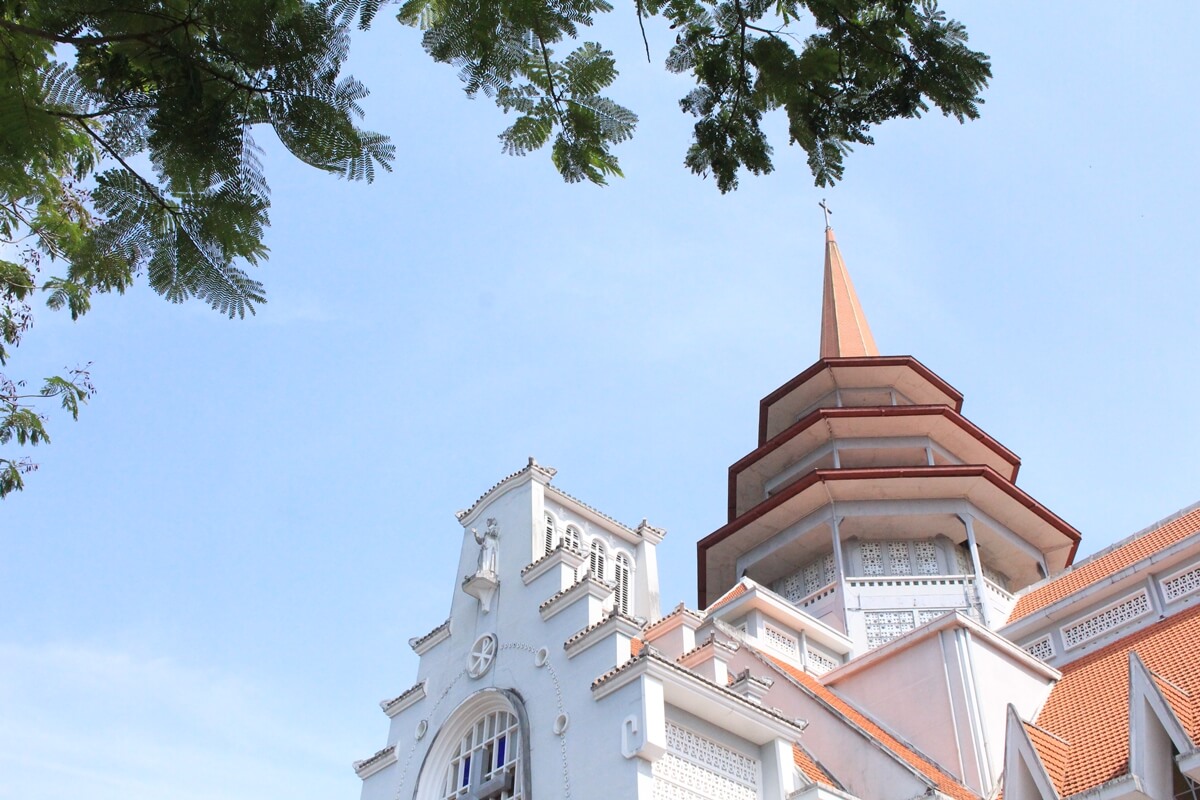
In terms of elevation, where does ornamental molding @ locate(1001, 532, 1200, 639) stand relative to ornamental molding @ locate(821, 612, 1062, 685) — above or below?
→ above

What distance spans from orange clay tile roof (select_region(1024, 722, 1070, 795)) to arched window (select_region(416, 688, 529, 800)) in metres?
6.60

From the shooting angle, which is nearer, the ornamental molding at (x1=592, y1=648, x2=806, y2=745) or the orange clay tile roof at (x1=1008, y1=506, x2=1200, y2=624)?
the ornamental molding at (x1=592, y1=648, x2=806, y2=745)

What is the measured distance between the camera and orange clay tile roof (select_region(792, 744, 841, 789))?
14852 millimetres

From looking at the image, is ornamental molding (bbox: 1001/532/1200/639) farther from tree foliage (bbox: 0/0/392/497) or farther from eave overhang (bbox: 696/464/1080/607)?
tree foliage (bbox: 0/0/392/497)

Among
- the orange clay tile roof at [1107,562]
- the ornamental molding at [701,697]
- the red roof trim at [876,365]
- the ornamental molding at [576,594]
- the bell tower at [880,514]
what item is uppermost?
the red roof trim at [876,365]

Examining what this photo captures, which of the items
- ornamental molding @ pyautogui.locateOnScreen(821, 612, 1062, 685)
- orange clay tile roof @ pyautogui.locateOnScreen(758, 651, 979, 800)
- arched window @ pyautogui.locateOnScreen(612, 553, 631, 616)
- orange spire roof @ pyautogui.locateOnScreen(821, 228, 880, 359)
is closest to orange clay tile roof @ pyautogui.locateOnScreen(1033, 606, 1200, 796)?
ornamental molding @ pyautogui.locateOnScreen(821, 612, 1062, 685)

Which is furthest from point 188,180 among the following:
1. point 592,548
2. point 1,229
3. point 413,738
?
point 592,548

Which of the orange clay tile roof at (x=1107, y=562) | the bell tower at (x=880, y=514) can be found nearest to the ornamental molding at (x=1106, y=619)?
the orange clay tile roof at (x=1107, y=562)

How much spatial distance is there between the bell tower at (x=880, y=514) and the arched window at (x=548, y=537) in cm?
701

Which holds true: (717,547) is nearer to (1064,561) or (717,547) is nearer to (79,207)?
(1064,561)

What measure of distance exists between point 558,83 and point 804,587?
72.4 ft

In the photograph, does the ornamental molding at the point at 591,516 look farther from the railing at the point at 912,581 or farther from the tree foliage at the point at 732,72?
the tree foliage at the point at 732,72

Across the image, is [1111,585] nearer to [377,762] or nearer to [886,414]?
[886,414]

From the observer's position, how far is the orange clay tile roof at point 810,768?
48.7ft
